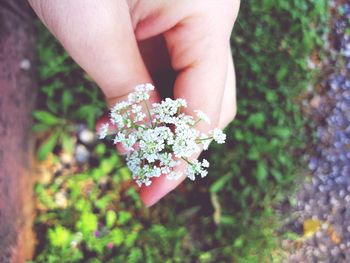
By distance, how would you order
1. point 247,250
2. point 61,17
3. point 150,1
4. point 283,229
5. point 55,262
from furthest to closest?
point 283,229, point 247,250, point 55,262, point 150,1, point 61,17

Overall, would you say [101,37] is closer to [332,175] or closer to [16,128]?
[16,128]

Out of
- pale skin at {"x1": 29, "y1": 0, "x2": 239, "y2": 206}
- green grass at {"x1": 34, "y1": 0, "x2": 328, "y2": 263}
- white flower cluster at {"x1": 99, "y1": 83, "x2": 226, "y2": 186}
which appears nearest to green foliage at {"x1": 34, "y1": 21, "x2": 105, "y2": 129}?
green grass at {"x1": 34, "y1": 0, "x2": 328, "y2": 263}

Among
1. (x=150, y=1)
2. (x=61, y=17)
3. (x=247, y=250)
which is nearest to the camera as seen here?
(x=61, y=17)

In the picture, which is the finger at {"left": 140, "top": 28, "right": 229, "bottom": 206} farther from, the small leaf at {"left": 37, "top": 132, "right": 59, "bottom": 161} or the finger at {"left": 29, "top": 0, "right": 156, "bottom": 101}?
the small leaf at {"left": 37, "top": 132, "right": 59, "bottom": 161}

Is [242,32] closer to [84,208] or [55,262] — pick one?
[84,208]

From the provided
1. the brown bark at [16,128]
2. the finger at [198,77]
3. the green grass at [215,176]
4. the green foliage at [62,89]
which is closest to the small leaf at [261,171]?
the green grass at [215,176]

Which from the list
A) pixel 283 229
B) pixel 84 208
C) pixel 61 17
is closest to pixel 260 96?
pixel 283 229

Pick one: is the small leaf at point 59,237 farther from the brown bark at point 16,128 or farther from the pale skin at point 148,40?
the pale skin at point 148,40

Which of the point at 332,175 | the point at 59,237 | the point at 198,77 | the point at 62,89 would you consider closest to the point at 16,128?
the point at 62,89
